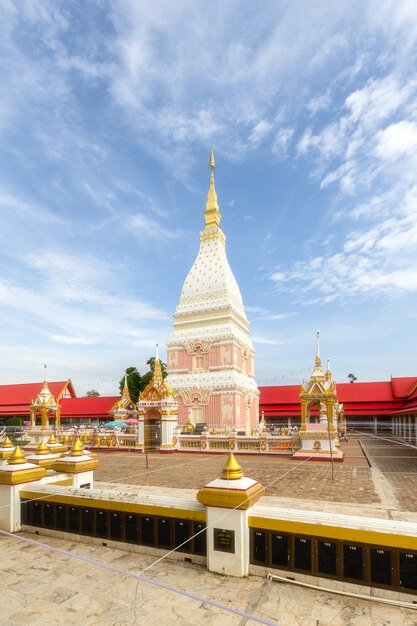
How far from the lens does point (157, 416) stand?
2884 centimetres

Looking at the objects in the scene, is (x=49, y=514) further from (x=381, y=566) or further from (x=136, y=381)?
(x=136, y=381)

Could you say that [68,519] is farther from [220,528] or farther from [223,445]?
[223,445]

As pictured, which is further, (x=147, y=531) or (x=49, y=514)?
(x=49, y=514)

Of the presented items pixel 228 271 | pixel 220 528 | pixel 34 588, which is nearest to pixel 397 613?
pixel 220 528

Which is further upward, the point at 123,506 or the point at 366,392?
the point at 123,506

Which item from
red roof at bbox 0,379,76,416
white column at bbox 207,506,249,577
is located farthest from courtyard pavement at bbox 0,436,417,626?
red roof at bbox 0,379,76,416

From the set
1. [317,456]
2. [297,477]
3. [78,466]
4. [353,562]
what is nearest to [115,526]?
[78,466]

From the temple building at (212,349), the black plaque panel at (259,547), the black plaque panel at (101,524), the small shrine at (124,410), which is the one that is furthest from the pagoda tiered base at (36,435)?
the black plaque panel at (259,547)

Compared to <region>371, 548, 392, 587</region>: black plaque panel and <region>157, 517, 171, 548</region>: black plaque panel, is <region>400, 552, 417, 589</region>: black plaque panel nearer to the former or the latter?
<region>371, 548, 392, 587</region>: black plaque panel

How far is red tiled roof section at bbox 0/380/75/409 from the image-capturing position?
4847 centimetres

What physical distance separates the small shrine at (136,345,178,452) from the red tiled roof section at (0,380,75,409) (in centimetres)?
2545

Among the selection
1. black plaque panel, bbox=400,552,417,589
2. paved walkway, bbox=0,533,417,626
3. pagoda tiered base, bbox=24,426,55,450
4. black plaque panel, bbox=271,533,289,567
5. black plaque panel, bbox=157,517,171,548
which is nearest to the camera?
paved walkway, bbox=0,533,417,626

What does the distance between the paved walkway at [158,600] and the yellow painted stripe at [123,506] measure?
73 centimetres

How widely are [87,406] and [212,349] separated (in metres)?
21.7
